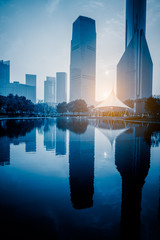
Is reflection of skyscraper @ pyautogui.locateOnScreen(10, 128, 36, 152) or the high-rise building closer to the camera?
reflection of skyscraper @ pyautogui.locateOnScreen(10, 128, 36, 152)

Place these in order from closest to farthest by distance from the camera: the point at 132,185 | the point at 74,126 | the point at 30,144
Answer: the point at 132,185 < the point at 30,144 < the point at 74,126

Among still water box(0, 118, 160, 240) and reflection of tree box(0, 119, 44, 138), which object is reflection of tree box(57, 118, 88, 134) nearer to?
reflection of tree box(0, 119, 44, 138)

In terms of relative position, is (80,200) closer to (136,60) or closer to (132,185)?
(132,185)

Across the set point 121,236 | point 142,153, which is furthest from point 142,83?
point 121,236

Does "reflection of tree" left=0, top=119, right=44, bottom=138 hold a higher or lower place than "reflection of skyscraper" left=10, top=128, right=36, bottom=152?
higher

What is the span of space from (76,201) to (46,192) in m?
1.00

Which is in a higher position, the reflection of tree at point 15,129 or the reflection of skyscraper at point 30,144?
the reflection of tree at point 15,129

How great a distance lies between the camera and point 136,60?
106000 mm

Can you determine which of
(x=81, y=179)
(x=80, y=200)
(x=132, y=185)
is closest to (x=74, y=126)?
(x=81, y=179)

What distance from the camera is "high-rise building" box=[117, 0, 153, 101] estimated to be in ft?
349

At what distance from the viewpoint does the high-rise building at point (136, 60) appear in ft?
349

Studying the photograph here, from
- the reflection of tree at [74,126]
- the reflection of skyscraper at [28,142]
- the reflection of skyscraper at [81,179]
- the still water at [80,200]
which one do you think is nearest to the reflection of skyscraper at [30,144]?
the reflection of skyscraper at [28,142]

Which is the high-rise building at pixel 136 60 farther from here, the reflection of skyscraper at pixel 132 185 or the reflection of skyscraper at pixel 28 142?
the reflection of skyscraper at pixel 132 185

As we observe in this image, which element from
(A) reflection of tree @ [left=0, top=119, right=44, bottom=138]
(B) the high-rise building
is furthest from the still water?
(B) the high-rise building
